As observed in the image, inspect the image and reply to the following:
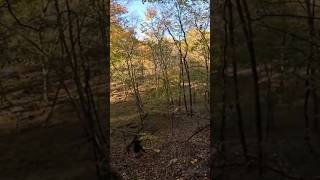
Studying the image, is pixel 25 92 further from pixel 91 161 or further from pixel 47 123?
pixel 91 161

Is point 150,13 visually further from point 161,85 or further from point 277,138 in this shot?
point 277,138

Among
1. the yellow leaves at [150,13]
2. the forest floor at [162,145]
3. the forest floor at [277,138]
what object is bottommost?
the forest floor at [162,145]

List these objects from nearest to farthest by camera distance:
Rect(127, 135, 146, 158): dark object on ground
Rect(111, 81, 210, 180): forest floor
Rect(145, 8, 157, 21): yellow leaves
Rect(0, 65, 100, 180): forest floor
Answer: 1. Rect(0, 65, 100, 180): forest floor
2. Rect(111, 81, 210, 180): forest floor
3. Rect(127, 135, 146, 158): dark object on ground
4. Rect(145, 8, 157, 21): yellow leaves

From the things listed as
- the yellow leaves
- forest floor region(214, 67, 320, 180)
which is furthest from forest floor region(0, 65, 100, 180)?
the yellow leaves

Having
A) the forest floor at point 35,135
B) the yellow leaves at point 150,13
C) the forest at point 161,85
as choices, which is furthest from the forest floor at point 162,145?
the forest floor at point 35,135

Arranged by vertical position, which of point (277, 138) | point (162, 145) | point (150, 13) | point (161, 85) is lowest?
point (162, 145)

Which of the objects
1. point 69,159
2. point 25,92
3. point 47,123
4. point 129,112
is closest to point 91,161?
point 69,159

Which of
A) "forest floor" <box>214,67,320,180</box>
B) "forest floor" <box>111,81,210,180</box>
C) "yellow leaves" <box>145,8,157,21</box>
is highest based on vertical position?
"yellow leaves" <box>145,8,157,21</box>

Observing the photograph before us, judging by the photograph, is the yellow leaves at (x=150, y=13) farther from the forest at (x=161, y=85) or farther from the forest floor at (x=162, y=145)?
the forest floor at (x=162, y=145)

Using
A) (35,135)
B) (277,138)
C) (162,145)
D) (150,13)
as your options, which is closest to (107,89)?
(35,135)

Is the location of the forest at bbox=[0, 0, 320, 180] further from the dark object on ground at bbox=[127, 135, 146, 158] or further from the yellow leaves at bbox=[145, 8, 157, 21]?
the yellow leaves at bbox=[145, 8, 157, 21]

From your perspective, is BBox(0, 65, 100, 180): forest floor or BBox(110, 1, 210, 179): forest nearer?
BBox(0, 65, 100, 180): forest floor

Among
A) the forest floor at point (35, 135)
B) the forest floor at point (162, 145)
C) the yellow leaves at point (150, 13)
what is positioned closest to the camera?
the forest floor at point (35, 135)

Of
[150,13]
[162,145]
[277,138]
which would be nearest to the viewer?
[277,138]
